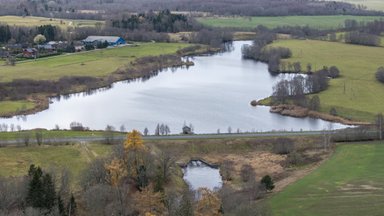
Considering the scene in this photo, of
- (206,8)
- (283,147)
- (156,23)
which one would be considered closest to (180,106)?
(283,147)

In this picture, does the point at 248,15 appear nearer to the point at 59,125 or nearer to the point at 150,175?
the point at 59,125

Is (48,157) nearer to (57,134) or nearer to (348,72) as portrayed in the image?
A: (57,134)

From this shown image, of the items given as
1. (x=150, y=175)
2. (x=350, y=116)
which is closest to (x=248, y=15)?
(x=350, y=116)

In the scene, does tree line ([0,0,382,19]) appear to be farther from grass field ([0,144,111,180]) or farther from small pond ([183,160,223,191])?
small pond ([183,160,223,191])

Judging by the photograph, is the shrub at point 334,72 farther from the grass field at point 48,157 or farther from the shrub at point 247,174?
the grass field at point 48,157

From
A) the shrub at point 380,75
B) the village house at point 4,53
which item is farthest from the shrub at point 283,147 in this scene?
the village house at point 4,53
